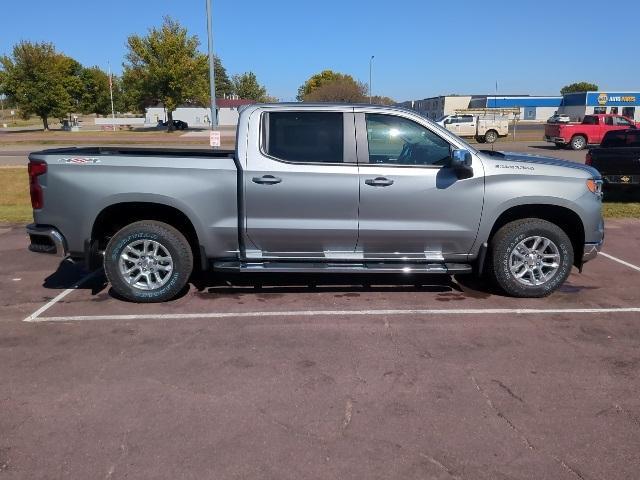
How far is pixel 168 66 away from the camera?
50188 mm

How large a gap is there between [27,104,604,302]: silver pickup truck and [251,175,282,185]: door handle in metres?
0.01

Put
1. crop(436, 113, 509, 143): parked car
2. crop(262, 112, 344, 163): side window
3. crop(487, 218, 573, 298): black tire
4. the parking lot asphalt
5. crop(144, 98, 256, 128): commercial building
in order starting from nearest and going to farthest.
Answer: the parking lot asphalt < crop(262, 112, 344, 163): side window < crop(487, 218, 573, 298): black tire < crop(436, 113, 509, 143): parked car < crop(144, 98, 256, 128): commercial building

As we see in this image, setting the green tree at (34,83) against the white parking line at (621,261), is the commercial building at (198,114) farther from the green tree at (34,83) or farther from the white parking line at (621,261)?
the white parking line at (621,261)

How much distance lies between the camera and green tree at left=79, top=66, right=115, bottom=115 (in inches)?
2977

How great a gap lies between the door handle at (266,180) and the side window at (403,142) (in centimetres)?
95

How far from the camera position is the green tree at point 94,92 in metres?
75.6

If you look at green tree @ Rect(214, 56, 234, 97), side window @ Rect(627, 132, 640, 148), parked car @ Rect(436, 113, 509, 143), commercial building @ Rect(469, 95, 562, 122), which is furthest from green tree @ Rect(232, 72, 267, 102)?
side window @ Rect(627, 132, 640, 148)

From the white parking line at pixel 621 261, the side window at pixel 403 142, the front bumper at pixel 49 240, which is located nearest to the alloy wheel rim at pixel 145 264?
the front bumper at pixel 49 240

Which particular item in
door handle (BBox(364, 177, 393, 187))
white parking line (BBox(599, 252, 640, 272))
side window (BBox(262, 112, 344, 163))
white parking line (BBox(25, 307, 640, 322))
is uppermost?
side window (BBox(262, 112, 344, 163))

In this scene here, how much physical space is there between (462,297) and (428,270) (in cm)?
57

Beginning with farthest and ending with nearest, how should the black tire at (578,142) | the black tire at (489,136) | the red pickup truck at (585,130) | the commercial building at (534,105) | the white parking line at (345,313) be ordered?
1. the commercial building at (534,105)
2. the black tire at (489,136)
3. the black tire at (578,142)
4. the red pickup truck at (585,130)
5. the white parking line at (345,313)

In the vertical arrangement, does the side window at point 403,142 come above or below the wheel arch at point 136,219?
above

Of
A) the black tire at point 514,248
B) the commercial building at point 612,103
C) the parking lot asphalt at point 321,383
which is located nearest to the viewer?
the parking lot asphalt at point 321,383

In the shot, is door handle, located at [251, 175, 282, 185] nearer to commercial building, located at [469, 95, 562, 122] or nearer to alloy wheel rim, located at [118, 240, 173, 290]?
alloy wheel rim, located at [118, 240, 173, 290]
